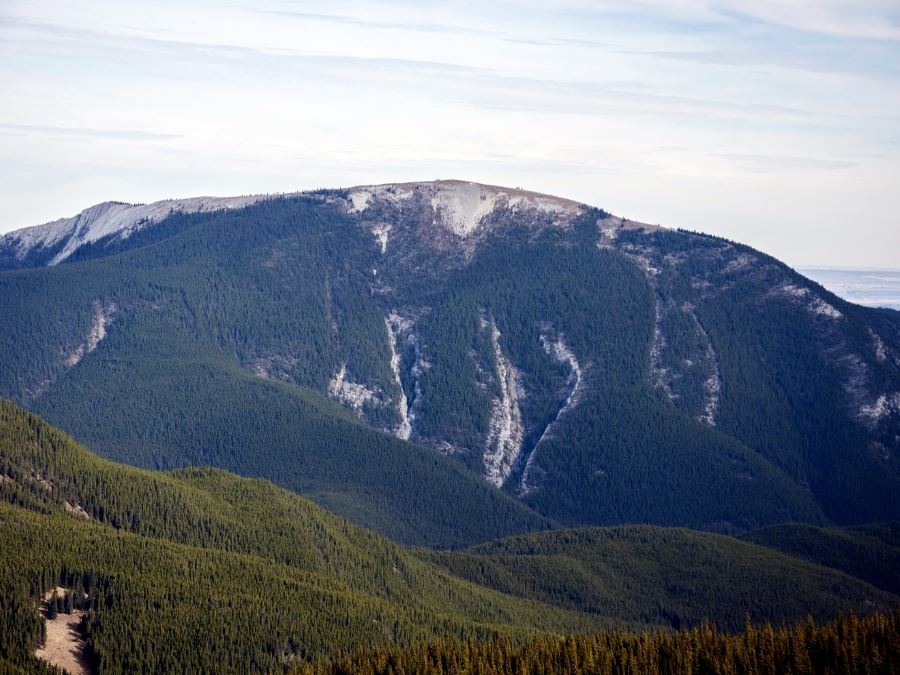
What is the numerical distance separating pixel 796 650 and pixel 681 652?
12158mm

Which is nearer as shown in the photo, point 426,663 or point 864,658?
point 864,658

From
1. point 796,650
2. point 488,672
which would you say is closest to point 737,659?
point 796,650

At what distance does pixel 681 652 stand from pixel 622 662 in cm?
669

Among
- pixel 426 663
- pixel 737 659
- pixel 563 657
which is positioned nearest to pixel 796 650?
pixel 737 659

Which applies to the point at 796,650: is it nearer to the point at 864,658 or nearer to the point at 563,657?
the point at 864,658

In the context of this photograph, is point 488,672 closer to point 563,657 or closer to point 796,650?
point 563,657

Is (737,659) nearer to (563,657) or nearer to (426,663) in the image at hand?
(563,657)

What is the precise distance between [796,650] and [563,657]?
23711 mm

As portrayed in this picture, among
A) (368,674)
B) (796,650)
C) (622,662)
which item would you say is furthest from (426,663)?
(796,650)

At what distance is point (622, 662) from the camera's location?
196 metres

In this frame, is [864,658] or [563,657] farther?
[563,657]

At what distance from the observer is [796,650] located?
19238 cm

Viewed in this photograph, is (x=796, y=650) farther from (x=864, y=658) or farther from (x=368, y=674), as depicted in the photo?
(x=368, y=674)

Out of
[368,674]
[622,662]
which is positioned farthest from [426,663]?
[622,662]
